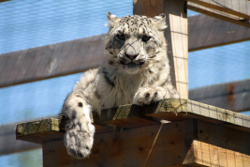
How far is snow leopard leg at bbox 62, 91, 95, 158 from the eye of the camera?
10.0 ft

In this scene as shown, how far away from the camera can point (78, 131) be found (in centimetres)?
316

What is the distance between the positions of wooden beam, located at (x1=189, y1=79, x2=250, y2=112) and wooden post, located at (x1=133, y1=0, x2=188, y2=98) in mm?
1752

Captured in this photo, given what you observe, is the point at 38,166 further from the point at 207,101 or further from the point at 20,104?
the point at 207,101

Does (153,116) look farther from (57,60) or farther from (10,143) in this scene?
(10,143)

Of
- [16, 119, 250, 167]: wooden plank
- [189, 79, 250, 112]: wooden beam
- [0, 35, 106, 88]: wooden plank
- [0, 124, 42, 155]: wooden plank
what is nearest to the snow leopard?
[16, 119, 250, 167]: wooden plank

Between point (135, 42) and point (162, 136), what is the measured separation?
0.98m

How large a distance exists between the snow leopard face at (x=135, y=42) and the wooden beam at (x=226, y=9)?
0.53m

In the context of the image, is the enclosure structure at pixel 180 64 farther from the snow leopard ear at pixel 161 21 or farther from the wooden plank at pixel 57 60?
the snow leopard ear at pixel 161 21

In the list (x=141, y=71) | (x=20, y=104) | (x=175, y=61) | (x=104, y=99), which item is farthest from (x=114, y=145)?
(x=20, y=104)

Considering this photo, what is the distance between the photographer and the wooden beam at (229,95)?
5586mm

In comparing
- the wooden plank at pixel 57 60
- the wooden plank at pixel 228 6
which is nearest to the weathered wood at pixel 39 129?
the wooden plank at pixel 228 6

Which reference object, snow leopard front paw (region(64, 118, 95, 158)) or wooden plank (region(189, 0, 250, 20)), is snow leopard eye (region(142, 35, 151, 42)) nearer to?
wooden plank (region(189, 0, 250, 20))

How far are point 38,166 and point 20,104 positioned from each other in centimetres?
165

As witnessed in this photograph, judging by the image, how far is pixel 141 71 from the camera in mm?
3891
